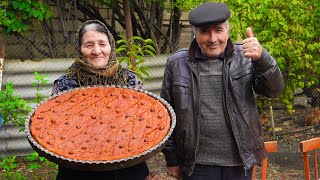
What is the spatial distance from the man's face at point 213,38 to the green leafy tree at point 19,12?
12.1 ft

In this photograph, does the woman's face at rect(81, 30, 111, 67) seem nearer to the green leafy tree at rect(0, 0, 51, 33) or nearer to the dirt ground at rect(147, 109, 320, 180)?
the dirt ground at rect(147, 109, 320, 180)

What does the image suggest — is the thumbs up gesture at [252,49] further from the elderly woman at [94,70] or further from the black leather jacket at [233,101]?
the elderly woman at [94,70]

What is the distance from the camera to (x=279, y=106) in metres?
8.77

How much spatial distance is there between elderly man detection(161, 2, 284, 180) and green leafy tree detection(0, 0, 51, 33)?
361 cm

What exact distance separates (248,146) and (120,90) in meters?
0.78

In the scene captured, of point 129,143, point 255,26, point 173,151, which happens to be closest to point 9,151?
point 255,26

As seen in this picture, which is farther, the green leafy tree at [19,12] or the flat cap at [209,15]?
the green leafy tree at [19,12]

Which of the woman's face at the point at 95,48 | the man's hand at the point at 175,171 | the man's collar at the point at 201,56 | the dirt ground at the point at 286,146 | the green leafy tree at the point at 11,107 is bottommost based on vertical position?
the dirt ground at the point at 286,146

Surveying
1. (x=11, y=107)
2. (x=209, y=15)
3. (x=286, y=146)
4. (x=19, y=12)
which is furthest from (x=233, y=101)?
(x=286, y=146)

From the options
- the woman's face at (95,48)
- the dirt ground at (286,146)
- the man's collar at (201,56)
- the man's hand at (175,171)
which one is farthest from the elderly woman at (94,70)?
the dirt ground at (286,146)

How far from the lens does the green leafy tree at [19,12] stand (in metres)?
6.25

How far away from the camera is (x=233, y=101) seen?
308 centimetres

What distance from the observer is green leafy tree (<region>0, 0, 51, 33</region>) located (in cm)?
625

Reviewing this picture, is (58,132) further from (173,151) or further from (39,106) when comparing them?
(173,151)
